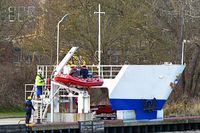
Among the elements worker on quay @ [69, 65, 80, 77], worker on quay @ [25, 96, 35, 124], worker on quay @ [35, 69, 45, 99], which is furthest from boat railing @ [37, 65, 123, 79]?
worker on quay @ [25, 96, 35, 124]

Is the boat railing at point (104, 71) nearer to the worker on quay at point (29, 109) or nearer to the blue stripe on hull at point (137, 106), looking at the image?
the blue stripe on hull at point (137, 106)

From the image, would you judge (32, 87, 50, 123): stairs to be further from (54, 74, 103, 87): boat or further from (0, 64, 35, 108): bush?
(0, 64, 35, 108): bush

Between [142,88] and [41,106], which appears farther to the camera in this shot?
[142,88]

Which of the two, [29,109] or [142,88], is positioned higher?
[142,88]

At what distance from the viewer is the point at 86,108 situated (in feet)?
95.7

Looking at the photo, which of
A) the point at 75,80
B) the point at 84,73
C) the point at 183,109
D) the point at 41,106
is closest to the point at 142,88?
the point at 84,73

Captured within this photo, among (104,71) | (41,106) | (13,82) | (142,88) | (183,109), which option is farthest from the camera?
(13,82)

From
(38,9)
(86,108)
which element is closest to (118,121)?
(86,108)

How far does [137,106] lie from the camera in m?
30.5

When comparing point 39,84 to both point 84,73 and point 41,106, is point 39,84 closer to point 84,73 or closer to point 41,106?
point 41,106

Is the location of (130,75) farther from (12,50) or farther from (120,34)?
(12,50)

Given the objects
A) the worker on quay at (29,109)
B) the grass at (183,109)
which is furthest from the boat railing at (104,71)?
the grass at (183,109)

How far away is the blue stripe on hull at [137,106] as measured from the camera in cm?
2989

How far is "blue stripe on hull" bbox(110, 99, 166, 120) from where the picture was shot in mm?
29891
